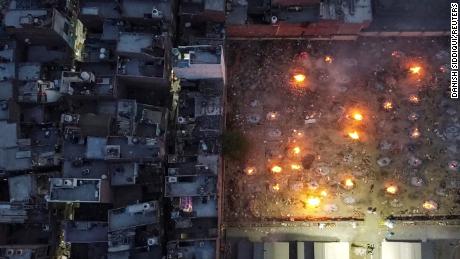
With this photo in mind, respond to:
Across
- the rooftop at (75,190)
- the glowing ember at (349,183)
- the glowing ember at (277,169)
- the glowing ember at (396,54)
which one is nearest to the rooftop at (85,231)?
the rooftop at (75,190)

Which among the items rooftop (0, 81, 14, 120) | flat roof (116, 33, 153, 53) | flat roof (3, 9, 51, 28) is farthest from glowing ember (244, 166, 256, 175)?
flat roof (3, 9, 51, 28)

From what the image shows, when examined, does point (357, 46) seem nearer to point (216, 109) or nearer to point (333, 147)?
point (333, 147)

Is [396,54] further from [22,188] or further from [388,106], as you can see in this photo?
[22,188]

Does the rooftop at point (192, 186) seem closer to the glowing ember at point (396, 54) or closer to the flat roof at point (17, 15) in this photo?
the flat roof at point (17, 15)

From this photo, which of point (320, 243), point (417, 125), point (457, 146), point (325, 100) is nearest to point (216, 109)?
point (325, 100)

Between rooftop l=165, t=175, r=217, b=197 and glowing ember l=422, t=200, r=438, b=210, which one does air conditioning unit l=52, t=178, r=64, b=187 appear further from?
glowing ember l=422, t=200, r=438, b=210
